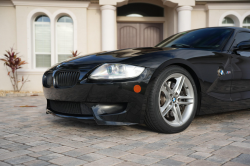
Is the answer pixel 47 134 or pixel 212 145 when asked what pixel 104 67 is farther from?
pixel 212 145

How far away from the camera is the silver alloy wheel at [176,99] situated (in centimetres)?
290

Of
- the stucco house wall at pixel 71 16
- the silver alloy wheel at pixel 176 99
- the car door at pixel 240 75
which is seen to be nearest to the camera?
the silver alloy wheel at pixel 176 99

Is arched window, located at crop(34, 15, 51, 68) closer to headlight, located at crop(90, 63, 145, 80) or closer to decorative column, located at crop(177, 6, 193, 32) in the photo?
decorative column, located at crop(177, 6, 193, 32)

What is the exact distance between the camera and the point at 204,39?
3.61m

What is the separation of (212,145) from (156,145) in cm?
53

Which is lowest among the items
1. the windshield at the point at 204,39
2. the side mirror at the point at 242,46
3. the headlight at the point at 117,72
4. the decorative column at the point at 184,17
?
the headlight at the point at 117,72

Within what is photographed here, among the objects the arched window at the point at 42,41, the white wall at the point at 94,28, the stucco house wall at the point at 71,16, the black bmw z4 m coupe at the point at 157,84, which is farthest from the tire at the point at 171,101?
the arched window at the point at 42,41

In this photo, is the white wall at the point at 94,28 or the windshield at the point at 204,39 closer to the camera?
the windshield at the point at 204,39

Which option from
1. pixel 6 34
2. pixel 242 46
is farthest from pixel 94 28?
pixel 242 46

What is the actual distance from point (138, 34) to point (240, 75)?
24.3 ft

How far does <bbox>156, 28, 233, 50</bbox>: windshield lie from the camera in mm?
3512

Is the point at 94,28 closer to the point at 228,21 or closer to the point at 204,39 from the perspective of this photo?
the point at 228,21

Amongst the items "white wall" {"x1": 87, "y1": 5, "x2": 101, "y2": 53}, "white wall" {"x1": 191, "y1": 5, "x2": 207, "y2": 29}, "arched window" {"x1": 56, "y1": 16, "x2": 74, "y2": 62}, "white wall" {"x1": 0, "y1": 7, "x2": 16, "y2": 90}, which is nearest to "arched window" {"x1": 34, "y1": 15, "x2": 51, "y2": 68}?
"arched window" {"x1": 56, "y1": 16, "x2": 74, "y2": 62}

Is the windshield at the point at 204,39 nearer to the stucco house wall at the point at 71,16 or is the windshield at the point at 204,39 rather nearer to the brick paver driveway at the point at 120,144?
the brick paver driveway at the point at 120,144
